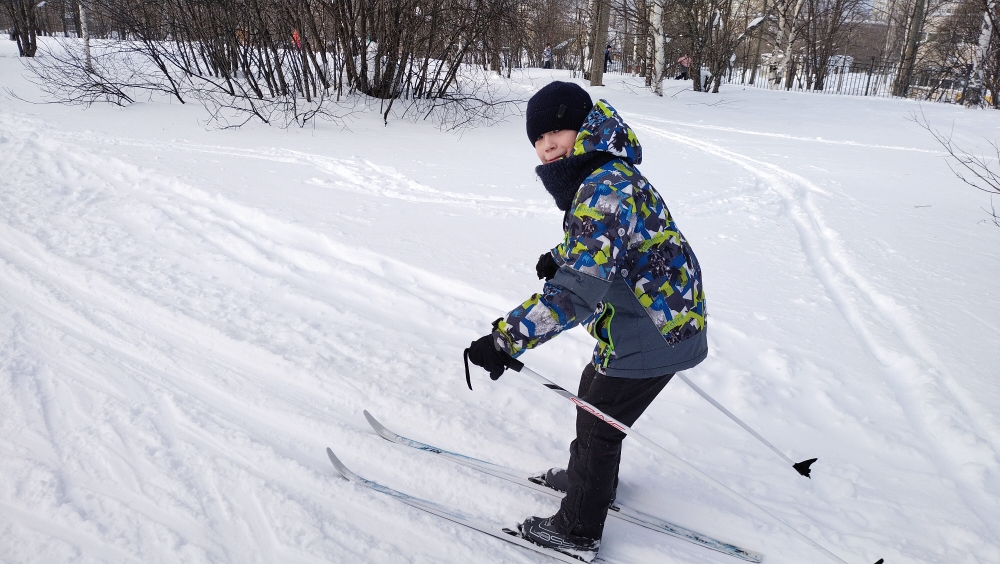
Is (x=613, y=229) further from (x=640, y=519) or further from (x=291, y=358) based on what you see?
(x=291, y=358)

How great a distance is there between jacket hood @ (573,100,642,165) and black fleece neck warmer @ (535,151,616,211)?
0.9 inches

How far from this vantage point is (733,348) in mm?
3342

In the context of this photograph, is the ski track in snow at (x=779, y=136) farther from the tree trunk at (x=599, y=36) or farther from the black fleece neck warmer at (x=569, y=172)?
the black fleece neck warmer at (x=569, y=172)

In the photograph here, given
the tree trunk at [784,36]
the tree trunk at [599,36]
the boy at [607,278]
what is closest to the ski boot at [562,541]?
the boy at [607,278]

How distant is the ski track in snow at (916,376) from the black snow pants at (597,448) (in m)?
1.49

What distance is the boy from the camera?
1601 millimetres

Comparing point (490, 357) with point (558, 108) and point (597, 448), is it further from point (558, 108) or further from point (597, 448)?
point (558, 108)

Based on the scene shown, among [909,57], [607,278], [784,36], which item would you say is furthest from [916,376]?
[909,57]

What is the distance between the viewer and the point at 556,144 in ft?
5.86

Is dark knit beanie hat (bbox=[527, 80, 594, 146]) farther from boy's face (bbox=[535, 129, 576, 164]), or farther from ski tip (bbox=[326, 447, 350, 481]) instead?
ski tip (bbox=[326, 447, 350, 481])

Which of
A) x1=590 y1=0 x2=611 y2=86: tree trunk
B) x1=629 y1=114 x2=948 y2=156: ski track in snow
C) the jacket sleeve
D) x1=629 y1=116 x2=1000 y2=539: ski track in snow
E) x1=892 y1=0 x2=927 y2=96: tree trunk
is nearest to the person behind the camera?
the jacket sleeve

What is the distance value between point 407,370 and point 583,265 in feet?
5.61

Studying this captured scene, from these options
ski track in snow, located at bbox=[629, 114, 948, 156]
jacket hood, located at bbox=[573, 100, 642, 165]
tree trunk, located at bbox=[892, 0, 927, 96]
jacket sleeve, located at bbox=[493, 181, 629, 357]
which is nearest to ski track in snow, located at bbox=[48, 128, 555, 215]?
jacket hood, located at bbox=[573, 100, 642, 165]

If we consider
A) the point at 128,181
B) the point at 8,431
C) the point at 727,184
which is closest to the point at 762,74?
the point at 727,184
